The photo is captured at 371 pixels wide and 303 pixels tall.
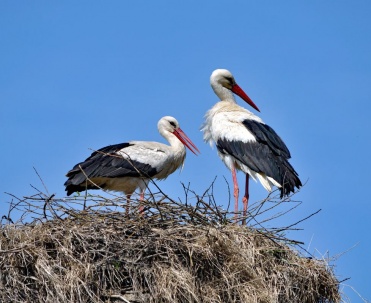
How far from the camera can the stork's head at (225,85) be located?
10.4 metres

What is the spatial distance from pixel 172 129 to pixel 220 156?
90cm

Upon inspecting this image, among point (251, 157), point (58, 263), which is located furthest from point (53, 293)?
point (251, 157)

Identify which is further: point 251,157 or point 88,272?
point 251,157

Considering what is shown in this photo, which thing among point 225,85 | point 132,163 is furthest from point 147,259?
point 225,85

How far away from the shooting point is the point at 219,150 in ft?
31.5

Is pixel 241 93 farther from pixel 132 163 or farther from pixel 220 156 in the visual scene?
pixel 132 163

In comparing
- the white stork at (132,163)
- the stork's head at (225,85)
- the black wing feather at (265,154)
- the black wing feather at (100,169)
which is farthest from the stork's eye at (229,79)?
the black wing feather at (100,169)

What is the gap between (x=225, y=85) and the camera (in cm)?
1056

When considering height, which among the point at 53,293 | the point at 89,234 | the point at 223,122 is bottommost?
the point at 53,293

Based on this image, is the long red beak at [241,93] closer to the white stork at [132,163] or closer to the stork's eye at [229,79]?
the stork's eye at [229,79]

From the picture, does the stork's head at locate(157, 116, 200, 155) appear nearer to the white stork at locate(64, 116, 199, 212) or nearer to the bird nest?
the white stork at locate(64, 116, 199, 212)

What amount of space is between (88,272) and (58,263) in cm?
23

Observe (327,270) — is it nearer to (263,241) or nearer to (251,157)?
(263,241)

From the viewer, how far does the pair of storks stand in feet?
29.8
